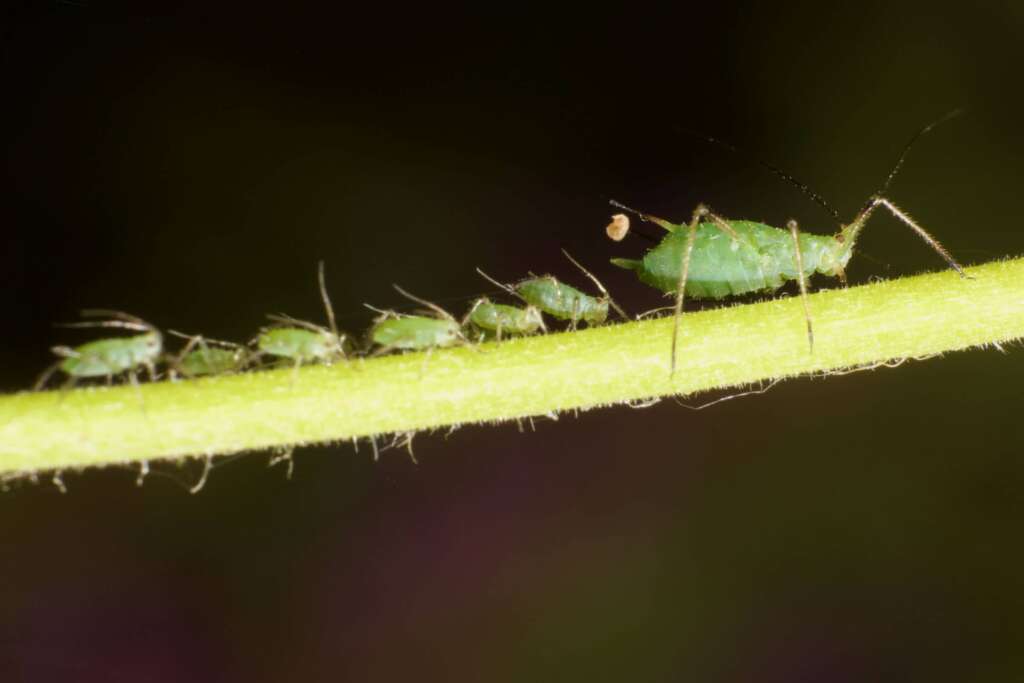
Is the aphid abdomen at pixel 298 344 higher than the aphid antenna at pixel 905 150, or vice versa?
the aphid antenna at pixel 905 150

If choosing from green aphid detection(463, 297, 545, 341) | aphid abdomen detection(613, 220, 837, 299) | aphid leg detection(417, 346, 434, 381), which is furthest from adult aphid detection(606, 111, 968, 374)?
aphid leg detection(417, 346, 434, 381)

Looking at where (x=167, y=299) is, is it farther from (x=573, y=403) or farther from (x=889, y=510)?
(x=889, y=510)

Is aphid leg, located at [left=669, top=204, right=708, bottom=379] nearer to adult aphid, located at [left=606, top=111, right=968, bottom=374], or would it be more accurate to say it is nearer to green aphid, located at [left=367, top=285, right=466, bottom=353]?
adult aphid, located at [left=606, top=111, right=968, bottom=374]

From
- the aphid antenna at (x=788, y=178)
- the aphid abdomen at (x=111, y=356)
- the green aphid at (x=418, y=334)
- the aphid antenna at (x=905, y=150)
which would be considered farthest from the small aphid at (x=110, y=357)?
the aphid antenna at (x=905, y=150)

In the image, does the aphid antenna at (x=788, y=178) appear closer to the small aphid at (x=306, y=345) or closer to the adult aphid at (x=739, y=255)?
the adult aphid at (x=739, y=255)

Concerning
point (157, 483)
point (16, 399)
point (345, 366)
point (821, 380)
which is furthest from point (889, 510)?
point (16, 399)

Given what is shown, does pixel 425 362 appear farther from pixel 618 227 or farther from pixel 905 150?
pixel 905 150

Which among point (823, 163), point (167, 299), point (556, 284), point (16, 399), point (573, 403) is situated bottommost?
point (573, 403)
